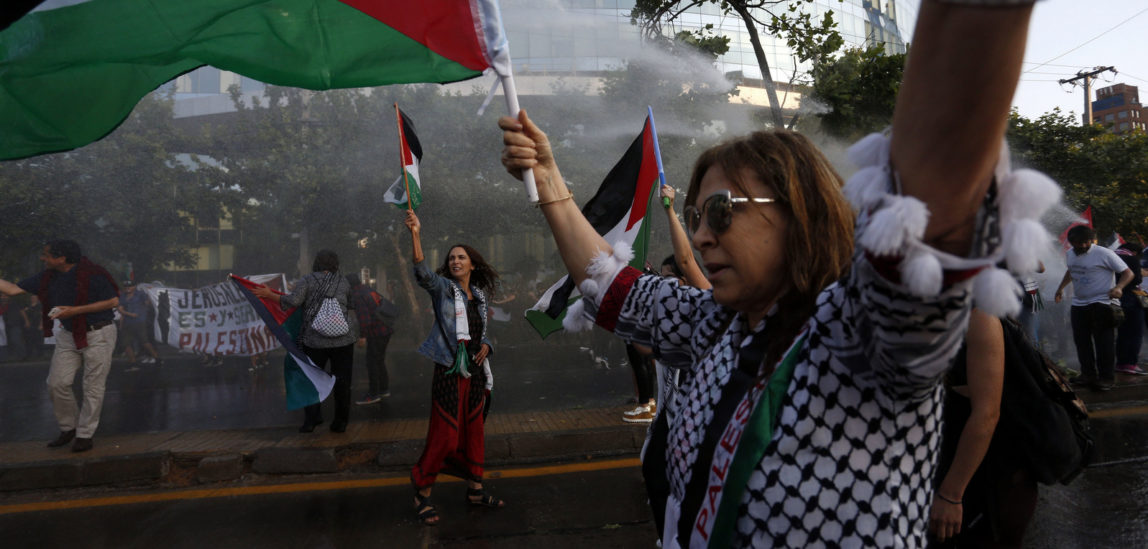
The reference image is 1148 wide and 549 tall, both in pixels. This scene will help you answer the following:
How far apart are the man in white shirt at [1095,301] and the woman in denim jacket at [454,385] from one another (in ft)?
22.7

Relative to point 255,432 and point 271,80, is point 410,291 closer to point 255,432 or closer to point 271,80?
point 255,432

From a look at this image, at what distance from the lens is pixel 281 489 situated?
5.23 m

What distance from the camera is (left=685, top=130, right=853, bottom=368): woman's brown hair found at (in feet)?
4.15

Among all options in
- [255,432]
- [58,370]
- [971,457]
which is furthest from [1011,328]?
[58,370]

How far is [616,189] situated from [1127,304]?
786 cm

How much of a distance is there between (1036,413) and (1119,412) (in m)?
6.50

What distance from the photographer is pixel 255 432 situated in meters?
6.84

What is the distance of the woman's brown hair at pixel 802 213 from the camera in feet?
4.15

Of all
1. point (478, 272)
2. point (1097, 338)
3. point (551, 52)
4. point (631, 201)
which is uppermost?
point (551, 52)

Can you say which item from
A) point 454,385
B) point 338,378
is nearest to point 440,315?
point 454,385

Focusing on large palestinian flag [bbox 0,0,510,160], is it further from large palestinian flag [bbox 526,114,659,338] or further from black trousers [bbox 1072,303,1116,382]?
black trousers [bbox 1072,303,1116,382]

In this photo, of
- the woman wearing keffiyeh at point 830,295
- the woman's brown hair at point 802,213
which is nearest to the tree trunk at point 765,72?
the woman wearing keffiyeh at point 830,295

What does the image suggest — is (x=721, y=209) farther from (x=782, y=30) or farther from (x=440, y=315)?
(x=782, y=30)

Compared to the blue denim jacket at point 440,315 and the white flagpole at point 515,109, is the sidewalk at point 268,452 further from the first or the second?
the white flagpole at point 515,109
